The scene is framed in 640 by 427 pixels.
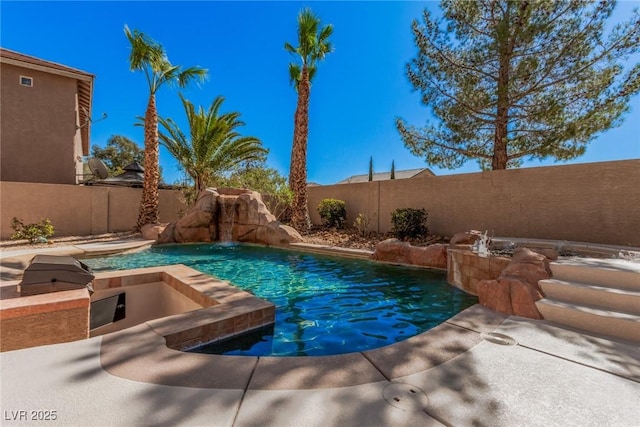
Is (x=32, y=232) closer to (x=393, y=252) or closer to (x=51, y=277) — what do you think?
(x=51, y=277)

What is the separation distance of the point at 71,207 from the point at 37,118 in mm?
4431

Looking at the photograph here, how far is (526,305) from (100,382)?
4279 mm

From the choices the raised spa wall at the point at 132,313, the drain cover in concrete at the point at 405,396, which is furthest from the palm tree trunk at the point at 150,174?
the drain cover in concrete at the point at 405,396

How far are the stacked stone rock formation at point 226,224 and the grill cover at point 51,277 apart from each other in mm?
7684

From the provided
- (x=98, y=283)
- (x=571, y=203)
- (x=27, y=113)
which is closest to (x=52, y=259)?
(x=98, y=283)

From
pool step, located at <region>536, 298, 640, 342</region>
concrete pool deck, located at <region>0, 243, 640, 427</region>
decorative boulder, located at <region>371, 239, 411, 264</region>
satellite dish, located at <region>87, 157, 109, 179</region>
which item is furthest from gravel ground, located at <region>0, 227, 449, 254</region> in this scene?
concrete pool deck, located at <region>0, 243, 640, 427</region>

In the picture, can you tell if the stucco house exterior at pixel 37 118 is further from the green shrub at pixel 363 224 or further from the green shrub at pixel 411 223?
the green shrub at pixel 411 223

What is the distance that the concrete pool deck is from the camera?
1627mm

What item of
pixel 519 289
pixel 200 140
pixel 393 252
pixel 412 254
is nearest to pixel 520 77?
pixel 412 254

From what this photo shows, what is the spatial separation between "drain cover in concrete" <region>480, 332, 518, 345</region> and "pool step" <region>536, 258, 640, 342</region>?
933mm

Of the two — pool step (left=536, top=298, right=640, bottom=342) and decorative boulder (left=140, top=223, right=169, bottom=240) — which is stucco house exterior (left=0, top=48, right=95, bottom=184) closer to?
decorative boulder (left=140, top=223, right=169, bottom=240)

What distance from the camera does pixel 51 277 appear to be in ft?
9.95

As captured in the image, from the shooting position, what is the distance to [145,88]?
12.6 m

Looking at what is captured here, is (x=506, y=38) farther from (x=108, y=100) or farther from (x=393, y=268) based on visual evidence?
(x=108, y=100)
